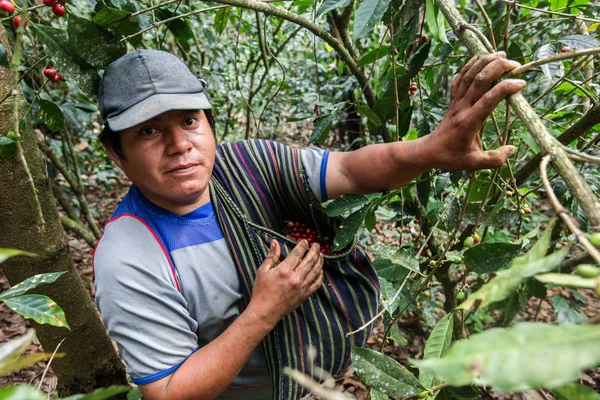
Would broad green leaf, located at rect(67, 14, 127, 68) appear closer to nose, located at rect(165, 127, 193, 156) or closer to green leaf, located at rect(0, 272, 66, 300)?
nose, located at rect(165, 127, 193, 156)

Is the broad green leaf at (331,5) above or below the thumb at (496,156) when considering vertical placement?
above

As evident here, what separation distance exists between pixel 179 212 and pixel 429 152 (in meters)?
0.81

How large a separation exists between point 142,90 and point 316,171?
2.05ft

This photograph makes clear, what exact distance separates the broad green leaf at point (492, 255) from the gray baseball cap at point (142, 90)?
90 centimetres

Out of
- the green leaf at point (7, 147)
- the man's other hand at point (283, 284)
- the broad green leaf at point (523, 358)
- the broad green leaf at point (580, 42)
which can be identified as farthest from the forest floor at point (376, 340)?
the broad green leaf at point (523, 358)

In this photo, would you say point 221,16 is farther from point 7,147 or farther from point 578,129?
point 578,129

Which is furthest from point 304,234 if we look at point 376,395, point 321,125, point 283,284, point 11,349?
point 11,349

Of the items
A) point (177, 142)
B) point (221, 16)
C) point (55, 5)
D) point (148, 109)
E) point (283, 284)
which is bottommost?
point (283, 284)

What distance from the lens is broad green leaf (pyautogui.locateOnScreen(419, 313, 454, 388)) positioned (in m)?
0.88

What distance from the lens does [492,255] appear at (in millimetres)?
976

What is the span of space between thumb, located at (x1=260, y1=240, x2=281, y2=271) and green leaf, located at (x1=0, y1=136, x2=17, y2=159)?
81 centimetres

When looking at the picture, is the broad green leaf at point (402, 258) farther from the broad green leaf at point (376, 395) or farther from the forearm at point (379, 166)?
the broad green leaf at point (376, 395)

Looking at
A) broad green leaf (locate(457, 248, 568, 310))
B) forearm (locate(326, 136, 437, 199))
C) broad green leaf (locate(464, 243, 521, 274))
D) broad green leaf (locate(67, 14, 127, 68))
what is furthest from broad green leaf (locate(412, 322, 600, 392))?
broad green leaf (locate(67, 14, 127, 68))

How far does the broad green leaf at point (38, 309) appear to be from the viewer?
92 cm
